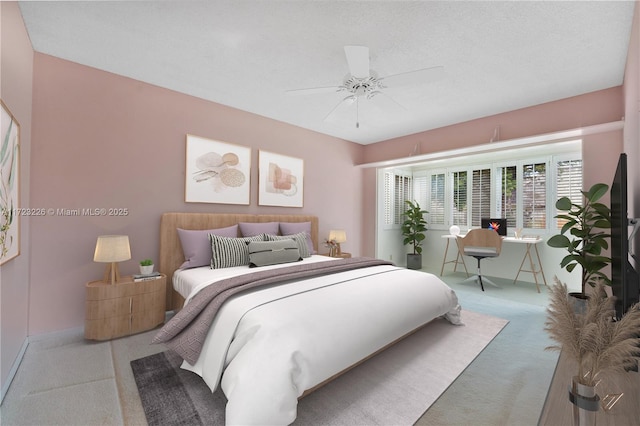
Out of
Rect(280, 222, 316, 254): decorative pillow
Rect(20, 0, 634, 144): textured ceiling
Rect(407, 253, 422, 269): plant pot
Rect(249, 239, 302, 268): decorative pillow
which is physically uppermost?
Rect(20, 0, 634, 144): textured ceiling

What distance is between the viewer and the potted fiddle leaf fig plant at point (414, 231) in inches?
229

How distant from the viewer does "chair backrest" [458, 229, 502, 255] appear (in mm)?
4449

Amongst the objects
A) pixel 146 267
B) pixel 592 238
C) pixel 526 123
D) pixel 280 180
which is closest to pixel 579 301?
pixel 592 238

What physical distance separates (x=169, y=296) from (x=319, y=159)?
3.09 metres

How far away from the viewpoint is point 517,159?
16.5 feet

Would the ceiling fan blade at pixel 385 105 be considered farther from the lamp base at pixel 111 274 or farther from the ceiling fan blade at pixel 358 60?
the lamp base at pixel 111 274

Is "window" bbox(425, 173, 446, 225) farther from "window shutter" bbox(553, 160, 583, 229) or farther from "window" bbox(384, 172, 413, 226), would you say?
"window shutter" bbox(553, 160, 583, 229)

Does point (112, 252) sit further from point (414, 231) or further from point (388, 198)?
point (414, 231)

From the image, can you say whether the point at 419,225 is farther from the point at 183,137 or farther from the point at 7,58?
the point at 7,58

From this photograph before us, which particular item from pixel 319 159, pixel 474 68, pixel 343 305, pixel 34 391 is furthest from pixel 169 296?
pixel 474 68

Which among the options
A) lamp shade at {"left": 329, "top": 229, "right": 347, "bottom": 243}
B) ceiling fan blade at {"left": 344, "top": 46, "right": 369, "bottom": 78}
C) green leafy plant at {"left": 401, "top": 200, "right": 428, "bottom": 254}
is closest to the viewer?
ceiling fan blade at {"left": 344, "top": 46, "right": 369, "bottom": 78}

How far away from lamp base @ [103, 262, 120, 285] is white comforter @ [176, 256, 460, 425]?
4.42 feet

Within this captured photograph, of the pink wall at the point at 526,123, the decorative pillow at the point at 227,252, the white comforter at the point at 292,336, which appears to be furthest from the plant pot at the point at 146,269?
the pink wall at the point at 526,123

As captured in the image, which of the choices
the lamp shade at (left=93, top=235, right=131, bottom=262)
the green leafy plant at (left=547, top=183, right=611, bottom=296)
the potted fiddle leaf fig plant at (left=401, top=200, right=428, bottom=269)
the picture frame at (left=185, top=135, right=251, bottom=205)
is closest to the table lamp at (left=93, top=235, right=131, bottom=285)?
the lamp shade at (left=93, top=235, right=131, bottom=262)
